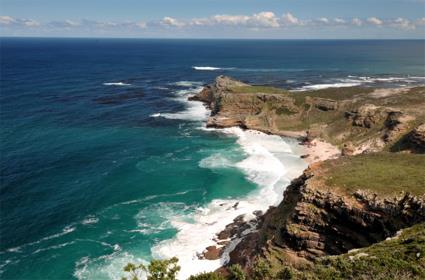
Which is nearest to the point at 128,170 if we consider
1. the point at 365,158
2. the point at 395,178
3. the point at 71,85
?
the point at 365,158

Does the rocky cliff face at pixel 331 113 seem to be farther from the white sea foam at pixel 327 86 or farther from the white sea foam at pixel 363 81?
the white sea foam at pixel 363 81

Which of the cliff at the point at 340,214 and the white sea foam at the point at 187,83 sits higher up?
the cliff at the point at 340,214

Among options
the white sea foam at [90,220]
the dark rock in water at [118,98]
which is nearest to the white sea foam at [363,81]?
the dark rock in water at [118,98]

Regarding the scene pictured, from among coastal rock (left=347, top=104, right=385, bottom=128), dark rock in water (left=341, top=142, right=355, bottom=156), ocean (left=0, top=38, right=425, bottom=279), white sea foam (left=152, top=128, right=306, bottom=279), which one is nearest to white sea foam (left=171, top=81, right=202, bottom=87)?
ocean (left=0, top=38, right=425, bottom=279)

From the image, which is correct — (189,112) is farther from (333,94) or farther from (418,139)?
(418,139)

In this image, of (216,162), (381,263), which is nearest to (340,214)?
(381,263)

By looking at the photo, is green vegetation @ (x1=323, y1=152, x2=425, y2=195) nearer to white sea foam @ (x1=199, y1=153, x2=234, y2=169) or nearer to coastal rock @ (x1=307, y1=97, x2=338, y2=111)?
white sea foam @ (x1=199, y1=153, x2=234, y2=169)
